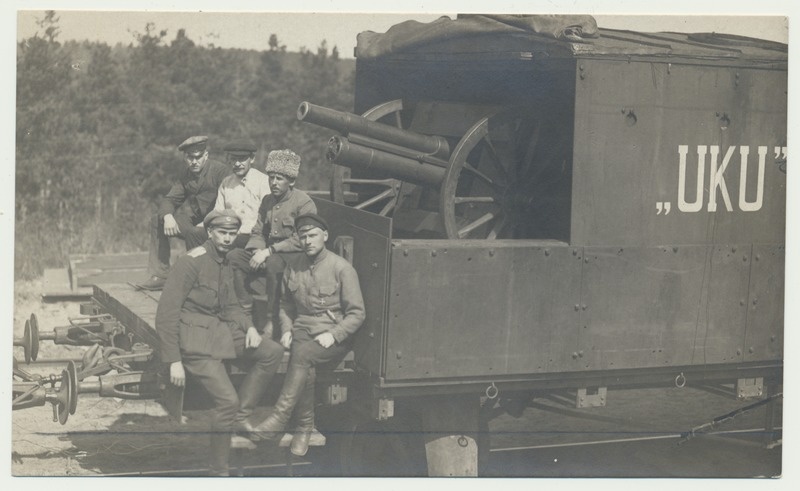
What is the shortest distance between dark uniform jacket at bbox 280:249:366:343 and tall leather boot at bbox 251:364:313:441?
0.28 meters

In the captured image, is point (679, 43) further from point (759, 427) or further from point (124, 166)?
point (124, 166)

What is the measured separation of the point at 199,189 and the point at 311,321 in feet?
6.89

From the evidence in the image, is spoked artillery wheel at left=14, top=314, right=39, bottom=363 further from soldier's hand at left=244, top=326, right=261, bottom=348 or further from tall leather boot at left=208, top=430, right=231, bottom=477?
soldier's hand at left=244, top=326, right=261, bottom=348

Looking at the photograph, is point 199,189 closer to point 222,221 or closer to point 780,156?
point 222,221

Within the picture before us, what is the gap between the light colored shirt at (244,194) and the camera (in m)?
8.16

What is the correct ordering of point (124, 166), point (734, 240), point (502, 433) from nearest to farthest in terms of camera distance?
point (734, 240) → point (502, 433) → point (124, 166)

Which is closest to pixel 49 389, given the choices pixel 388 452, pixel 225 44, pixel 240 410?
pixel 240 410

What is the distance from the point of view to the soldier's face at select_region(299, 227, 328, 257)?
6910 mm

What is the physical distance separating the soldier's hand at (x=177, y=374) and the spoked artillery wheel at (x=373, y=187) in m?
2.23

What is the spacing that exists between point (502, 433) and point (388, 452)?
2.26m

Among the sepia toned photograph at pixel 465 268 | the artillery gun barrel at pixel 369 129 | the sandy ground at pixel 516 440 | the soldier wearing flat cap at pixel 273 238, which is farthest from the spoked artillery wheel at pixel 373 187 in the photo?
the sandy ground at pixel 516 440

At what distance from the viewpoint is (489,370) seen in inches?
269

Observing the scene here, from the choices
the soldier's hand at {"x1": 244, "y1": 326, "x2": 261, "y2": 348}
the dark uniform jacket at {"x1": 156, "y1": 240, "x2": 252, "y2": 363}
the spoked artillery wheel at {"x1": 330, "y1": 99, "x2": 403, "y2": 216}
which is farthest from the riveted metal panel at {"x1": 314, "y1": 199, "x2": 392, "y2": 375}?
the spoked artillery wheel at {"x1": 330, "y1": 99, "x2": 403, "y2": 216}

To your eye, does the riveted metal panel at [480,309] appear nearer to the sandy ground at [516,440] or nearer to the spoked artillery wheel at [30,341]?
the sandy ground at [516,440]
